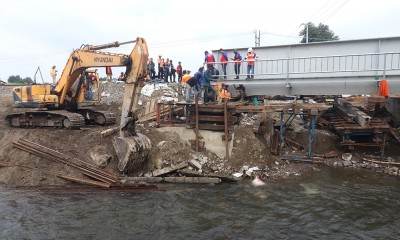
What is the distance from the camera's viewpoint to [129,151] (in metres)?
11.5

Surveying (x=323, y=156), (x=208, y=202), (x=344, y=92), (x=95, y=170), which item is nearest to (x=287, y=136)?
(x=323, y=156)

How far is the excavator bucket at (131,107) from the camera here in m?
11.4

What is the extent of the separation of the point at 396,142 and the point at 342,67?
14.8 ft

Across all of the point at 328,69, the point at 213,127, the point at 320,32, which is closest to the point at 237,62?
the point at 213,127

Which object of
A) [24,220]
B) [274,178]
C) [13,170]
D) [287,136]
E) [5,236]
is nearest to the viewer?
[5,236]

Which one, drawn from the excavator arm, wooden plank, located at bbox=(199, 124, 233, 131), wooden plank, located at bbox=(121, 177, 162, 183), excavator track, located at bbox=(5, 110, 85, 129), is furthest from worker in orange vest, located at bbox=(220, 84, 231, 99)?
excavator track, located at bbox=(5, 110, 85, 129)

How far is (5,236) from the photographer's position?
726 centimetres

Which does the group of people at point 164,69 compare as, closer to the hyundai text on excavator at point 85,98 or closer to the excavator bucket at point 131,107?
the hyundai text on excavator at point 85,98

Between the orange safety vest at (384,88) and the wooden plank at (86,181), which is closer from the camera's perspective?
the wooden plank at (86,181)

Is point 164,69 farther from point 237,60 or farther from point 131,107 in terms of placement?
point 131,107

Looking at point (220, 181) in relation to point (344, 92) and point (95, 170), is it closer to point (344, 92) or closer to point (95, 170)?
point (95, 170)

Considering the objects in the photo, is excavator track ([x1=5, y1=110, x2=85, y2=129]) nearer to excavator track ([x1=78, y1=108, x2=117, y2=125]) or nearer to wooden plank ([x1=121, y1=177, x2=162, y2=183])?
excavator track ([x1=78, y1=108, x2=117, y2=125])

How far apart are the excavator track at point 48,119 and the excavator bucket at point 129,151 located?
3.24 metres

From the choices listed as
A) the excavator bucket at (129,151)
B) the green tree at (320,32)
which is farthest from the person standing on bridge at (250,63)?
the green tree at (320,32)
